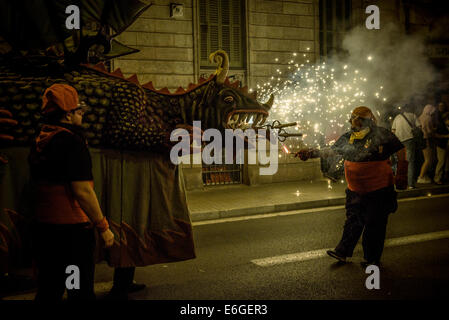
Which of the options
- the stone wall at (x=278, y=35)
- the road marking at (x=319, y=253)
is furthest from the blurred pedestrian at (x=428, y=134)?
the road marking at (x=319, y=253)

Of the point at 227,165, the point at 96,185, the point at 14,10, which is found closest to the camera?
the point at 96,185

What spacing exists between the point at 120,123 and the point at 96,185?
602 millimetres

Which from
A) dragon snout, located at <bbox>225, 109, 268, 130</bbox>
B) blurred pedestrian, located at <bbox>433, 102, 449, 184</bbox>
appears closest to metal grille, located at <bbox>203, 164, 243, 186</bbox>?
blurred pedestrian, located at <bbox>433, 102, 449, 184</bbox>

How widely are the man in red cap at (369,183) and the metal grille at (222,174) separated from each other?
7231 millimetres

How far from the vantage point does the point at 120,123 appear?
391cm

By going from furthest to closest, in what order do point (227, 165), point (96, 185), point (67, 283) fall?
point (227, 165), point (96, 185), point (67, 283)

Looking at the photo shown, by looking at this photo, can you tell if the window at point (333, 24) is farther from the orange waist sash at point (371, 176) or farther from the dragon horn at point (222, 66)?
the dragon horn at point (222, 66)

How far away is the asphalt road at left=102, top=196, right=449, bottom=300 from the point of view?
14.1 feet

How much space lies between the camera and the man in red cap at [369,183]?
196 inches

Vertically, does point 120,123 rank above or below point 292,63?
below

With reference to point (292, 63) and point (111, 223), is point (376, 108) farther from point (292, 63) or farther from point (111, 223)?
point (111, 223)

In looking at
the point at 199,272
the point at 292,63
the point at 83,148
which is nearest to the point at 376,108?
the point at 292,63

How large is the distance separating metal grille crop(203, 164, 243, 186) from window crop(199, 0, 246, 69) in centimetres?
299

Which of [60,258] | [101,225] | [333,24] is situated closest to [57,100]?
[101,225]
